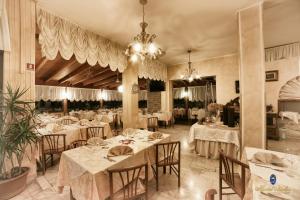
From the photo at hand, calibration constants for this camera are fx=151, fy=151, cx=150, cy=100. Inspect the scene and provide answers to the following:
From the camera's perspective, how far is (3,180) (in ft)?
7.25

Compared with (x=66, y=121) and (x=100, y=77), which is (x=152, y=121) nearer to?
(x=66, y=121)

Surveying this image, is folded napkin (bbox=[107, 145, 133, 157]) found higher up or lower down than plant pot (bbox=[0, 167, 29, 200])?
higher up

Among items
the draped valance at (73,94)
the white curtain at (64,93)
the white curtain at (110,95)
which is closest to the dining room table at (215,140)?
the draped valance at (73,94)

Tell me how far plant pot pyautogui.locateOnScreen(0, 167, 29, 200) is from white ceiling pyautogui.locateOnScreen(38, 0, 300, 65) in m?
3.11

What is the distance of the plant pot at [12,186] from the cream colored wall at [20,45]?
4.44 ft

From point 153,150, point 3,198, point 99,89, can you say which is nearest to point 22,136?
point 3,198

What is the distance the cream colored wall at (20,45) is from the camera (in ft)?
8.44

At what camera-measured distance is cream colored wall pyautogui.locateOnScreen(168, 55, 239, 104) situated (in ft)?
20.4

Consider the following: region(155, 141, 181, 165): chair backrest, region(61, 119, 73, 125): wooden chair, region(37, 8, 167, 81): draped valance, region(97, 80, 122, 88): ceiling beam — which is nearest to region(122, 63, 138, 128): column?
region(37, 8, 167, 81): draped valance

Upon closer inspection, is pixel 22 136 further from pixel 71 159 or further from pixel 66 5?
pixel 66 5

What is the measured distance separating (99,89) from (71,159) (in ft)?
30.8

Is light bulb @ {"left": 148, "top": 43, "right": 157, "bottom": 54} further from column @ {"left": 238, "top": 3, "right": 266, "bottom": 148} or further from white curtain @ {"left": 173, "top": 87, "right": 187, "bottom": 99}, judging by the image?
white curtain @ {"left": 173, "top": 87, "right": 187, "bottom": 99}

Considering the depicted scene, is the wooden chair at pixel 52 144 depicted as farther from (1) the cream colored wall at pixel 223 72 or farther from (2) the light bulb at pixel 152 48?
(1) the cream colored wall at pixel 223 72

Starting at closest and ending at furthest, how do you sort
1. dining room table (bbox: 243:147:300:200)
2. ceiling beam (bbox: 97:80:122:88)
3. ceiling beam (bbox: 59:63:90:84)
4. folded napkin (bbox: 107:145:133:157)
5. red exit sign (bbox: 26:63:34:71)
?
dining room table (bbox: 243:147:300:200)
folded napkin (bbox: 107:145:133:157)
red exit sign (bbox: 26:63:34:71)
ceiling beam (bbox: 59:63:90:84)
ceiling beam (bbox: 97:80:122:88)
